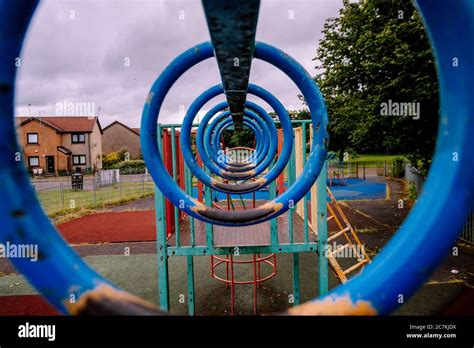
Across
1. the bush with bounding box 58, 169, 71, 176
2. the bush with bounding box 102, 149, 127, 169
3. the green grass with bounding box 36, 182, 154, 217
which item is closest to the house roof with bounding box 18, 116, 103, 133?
the bush with bounding box 58, 169, 71, 176

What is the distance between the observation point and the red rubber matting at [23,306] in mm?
4531

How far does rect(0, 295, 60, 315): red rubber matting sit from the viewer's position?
453 cm

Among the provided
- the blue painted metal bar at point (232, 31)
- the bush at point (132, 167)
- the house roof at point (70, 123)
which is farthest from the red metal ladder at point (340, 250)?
the house roof at point (70, 123)

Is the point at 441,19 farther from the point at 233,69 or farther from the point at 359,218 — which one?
the point at 359,218

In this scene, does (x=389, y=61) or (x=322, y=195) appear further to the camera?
(x=389, y=61)

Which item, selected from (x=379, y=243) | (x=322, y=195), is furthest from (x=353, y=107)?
(x=322, y=195)

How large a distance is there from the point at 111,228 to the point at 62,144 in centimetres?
3036

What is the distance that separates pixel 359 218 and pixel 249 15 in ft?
33.7

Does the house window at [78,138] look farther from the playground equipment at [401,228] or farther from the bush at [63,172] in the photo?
the playground equipment at [401,228]

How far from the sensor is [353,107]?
9469mm

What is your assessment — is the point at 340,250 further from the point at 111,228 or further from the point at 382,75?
the point at 111,228

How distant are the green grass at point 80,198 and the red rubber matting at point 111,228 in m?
1.34

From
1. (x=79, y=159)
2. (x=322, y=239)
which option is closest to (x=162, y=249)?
(x=322, y=239)

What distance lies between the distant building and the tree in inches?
1622
